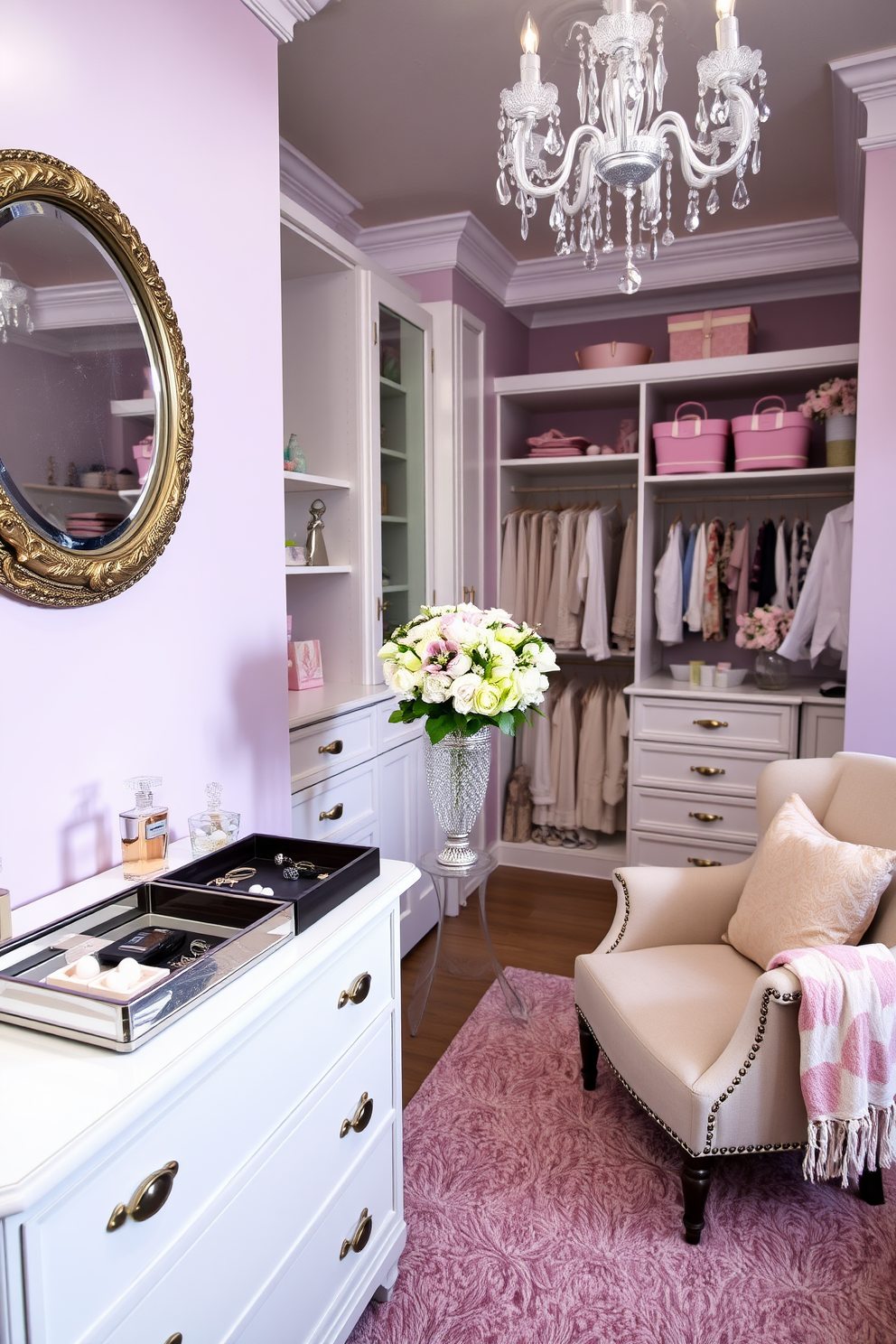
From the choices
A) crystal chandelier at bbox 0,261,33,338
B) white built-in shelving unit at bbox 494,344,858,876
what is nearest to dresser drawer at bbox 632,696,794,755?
white built-in shelving unit at bbox 494,344,858,876

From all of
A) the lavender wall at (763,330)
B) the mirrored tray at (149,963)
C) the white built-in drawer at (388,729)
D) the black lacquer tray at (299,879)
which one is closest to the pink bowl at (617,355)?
the lavender wall at (763,330)

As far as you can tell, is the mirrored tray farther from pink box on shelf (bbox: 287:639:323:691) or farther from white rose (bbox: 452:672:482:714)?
pink box on shelf (bbox: 287:639:323:691)

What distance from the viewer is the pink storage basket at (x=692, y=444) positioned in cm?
366

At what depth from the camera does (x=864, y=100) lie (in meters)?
2.54

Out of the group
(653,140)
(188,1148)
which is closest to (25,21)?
(653,140)

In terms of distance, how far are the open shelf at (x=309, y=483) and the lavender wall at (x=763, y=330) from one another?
1944 millimetres

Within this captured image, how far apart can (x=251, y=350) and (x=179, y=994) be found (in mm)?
1386

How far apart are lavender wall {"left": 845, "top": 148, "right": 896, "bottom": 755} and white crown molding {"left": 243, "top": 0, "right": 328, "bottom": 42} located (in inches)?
65.4

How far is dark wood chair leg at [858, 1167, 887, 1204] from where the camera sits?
6.53 ft

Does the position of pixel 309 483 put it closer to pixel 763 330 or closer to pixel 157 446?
pixel 157 446

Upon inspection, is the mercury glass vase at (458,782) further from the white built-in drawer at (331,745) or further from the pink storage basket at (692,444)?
the pink storage basket at (692,444)

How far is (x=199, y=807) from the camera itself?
1.84 meters

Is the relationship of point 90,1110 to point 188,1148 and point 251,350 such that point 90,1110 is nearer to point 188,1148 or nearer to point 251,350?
point 188,1148

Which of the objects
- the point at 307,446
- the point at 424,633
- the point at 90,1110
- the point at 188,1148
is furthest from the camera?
the point at 307,446
